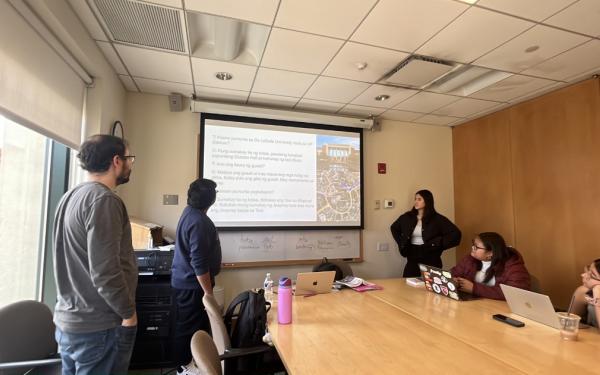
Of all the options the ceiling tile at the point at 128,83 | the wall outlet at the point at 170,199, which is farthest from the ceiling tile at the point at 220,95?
the wall outlet at the point at 170,199

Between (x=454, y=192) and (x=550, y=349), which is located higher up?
(x=454, y=192)

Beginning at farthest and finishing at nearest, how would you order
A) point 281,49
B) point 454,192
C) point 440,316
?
point 454,192 < point 281,49 < point 440,316

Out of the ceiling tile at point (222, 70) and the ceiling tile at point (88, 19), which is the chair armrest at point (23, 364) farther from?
the ceiling tile at point (222, 70)

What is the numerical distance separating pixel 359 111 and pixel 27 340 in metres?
3.58

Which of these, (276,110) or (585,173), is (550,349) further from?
(276,110)

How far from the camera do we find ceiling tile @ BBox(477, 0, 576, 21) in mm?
1850

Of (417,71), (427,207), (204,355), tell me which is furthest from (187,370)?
(417,71)

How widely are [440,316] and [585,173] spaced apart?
2230 mm

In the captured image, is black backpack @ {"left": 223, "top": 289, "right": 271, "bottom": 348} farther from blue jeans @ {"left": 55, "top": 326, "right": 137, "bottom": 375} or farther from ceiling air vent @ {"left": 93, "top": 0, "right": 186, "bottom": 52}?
ceiling air vent @ {"left": 93, "top": 0, "right": 186, "bottom": 52}

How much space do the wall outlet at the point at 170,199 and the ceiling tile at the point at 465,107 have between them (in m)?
3.26

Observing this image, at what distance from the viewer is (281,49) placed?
243 cm

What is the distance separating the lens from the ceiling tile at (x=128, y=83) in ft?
9.84

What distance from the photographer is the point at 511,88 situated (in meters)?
3.09

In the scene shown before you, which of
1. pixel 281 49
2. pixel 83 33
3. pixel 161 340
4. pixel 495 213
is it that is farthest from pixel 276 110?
pixel 495 213
